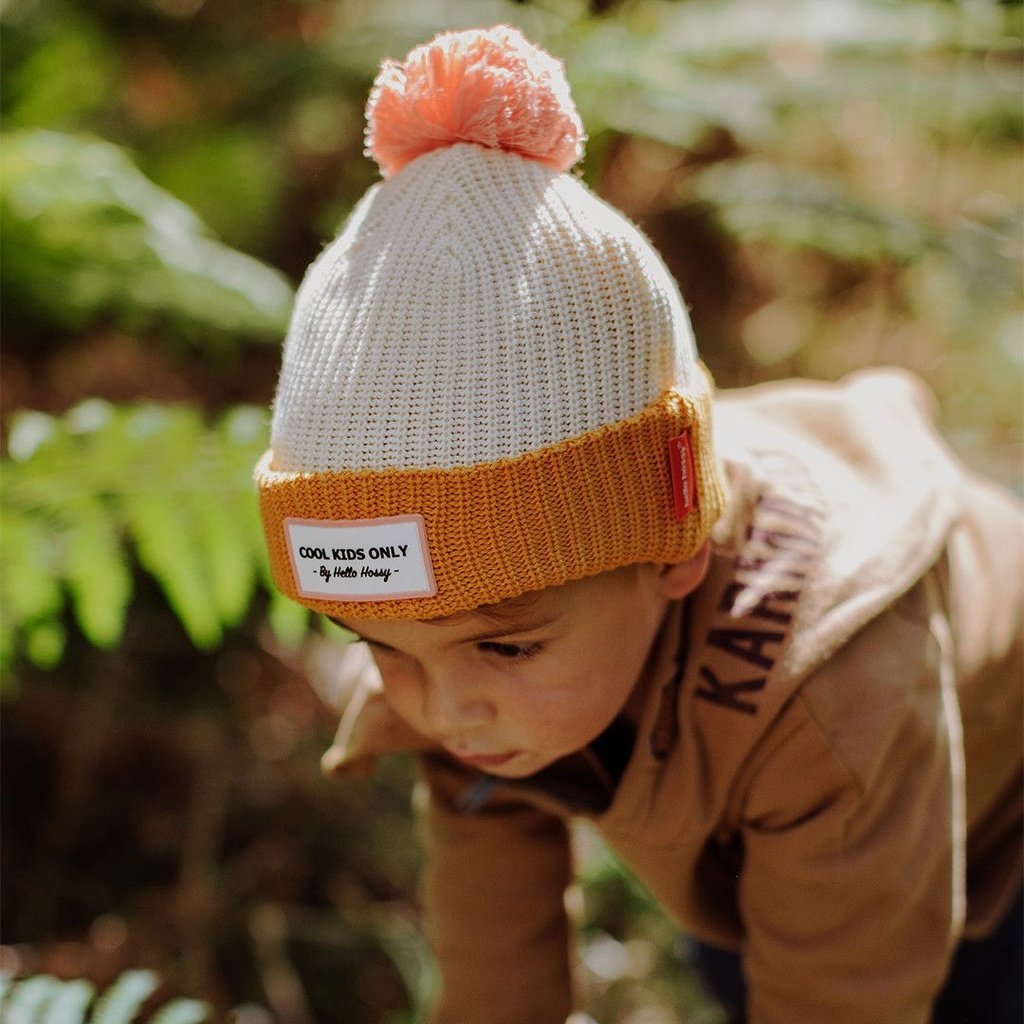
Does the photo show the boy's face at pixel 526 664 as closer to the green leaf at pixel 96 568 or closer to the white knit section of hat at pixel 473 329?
the white knit section of hat at pixel 473 329

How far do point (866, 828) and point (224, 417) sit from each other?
1314 millimetres

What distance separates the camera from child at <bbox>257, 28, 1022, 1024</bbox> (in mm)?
1053

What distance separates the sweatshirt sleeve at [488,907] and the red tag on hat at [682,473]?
67cm

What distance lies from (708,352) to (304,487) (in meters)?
2.79

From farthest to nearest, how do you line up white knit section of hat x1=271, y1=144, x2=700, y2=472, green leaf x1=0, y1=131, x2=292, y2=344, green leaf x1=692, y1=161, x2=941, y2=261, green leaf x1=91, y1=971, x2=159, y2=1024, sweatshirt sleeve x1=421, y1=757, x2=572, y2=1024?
1. green leaf x1=692, y1=161, x2=941, y2=261
2. green leaf x1=0, y1=131, x2=292, y2=344
3. sweatshirt sleeve x1=421, y1=757, x2=572, y2=1024
4. green leaf x1=91, y1=971, x2=159, y2=1024
5. white knit section of hat x1=271, y1=144, x2=700, y2=472

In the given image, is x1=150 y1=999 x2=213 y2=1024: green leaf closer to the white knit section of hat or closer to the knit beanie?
the knit beanie

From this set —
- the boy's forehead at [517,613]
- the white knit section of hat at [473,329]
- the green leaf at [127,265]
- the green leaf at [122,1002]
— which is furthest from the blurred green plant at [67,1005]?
the green leaf at [127,265]

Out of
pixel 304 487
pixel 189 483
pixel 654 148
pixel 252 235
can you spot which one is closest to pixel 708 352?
pixel 654 148

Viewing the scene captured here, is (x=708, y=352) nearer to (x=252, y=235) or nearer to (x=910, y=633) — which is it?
(x=252, y=235)

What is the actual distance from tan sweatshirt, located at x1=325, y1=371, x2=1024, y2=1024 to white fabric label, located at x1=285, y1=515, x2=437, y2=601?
0.39 meters

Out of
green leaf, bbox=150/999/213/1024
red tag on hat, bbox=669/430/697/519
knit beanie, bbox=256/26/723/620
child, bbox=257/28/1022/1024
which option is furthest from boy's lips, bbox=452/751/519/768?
green leaf, bbox=150/999/213/1024

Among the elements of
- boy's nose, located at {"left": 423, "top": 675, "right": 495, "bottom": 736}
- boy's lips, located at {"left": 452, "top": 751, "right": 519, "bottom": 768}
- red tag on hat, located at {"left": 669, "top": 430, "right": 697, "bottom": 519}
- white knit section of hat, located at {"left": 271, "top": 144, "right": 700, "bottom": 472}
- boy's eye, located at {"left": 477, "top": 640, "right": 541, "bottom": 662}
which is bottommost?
boy's lips, located at {"left": 452, "top": 751, "right": 519, "bottom": 768}

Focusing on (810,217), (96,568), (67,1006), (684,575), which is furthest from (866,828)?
(810,217)

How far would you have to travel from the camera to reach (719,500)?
1228 millimetres
